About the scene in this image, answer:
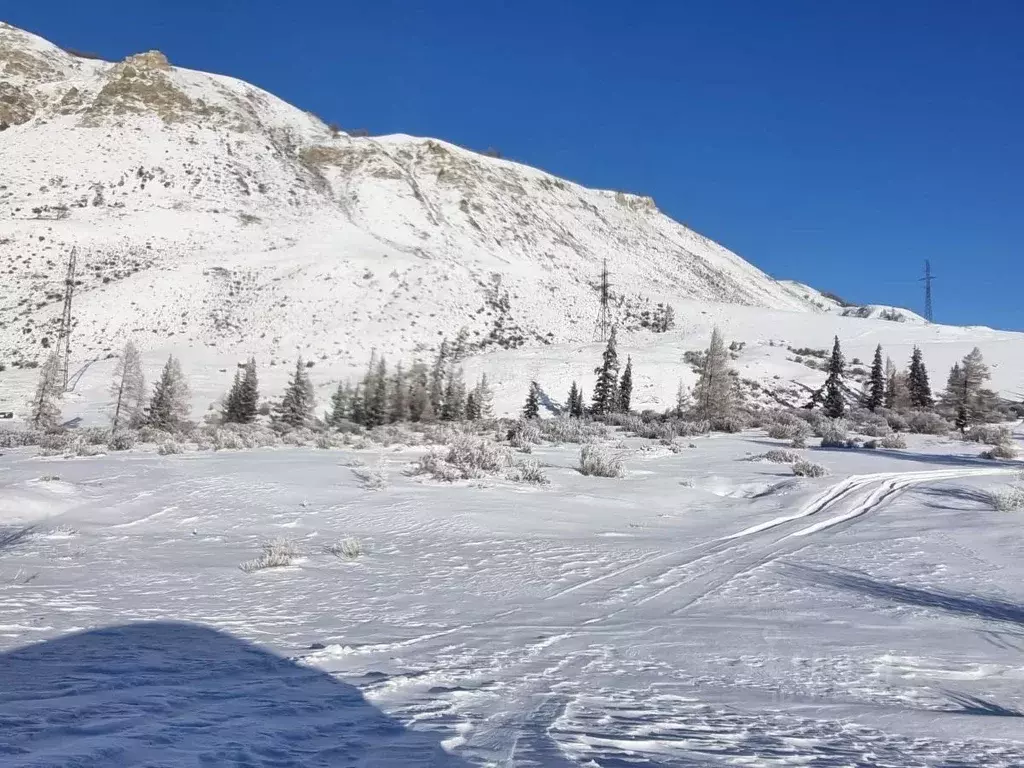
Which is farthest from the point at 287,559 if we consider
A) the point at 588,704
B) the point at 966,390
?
the point at 966,390

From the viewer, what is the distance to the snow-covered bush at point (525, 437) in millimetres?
17381

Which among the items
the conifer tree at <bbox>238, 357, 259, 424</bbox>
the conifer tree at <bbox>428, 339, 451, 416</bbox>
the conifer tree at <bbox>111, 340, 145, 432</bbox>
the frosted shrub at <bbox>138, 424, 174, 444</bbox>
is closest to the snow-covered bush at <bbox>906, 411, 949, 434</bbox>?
the conifer tree at <bbox>428, 339, 451, 416</bbox>

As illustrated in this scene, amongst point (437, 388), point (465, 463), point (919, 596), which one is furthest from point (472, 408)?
point (919, 596)

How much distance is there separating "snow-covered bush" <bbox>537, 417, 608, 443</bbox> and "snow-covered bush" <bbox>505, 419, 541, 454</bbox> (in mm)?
381

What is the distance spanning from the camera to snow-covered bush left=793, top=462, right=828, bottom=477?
12.8 meters

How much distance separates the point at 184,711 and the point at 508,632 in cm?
215

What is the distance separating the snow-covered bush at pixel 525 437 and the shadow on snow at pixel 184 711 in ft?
42.5

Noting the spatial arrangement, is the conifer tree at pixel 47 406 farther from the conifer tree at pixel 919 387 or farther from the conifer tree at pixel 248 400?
the conifer tree at pixel 919 387

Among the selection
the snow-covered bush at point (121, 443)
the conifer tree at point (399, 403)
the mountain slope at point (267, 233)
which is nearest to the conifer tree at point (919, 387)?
the mountain slope at point (267, 233)

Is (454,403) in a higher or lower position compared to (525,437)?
higher

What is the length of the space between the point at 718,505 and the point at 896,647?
6465 mm

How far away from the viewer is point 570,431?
21156mm

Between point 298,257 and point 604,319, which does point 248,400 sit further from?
point 604,319

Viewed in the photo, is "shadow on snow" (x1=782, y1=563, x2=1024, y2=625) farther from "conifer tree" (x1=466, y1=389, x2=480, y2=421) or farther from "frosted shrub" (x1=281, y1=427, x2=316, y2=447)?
"conifer tree" (x1=466, y1=389, x2=480, y2=421)
